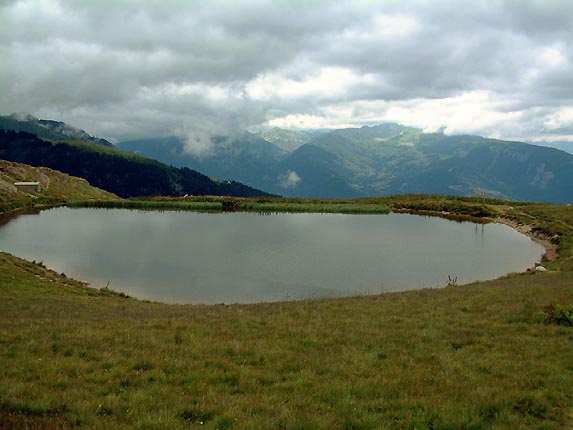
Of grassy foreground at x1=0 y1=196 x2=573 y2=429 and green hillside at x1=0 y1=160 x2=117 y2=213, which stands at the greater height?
green hillside at x1=0 y1=160 x2=117 y2=213

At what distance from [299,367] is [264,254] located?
119 feet

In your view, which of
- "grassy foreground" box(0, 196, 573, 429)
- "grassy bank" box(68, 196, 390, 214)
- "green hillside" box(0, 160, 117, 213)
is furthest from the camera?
"green hillside" box(0, 160, 117, 213)

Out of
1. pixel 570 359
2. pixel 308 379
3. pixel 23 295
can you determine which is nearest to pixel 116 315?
pixel 23 295

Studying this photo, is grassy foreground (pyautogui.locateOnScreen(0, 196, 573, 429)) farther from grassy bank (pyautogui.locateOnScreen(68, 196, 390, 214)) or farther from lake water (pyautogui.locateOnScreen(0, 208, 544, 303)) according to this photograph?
grassy bank (pyautogui.locateOnScreen(68, 196, 390, 214))

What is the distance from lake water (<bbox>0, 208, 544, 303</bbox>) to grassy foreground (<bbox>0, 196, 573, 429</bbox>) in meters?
13.5

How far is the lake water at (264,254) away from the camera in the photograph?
35344mm

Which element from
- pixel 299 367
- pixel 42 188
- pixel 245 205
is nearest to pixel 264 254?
pixel 299 367

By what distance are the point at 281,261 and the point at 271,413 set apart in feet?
117

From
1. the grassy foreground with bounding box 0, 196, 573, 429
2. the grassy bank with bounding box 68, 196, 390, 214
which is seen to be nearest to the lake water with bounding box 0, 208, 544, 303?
the grassy foreground with bounding box 0, 196, 573, 429

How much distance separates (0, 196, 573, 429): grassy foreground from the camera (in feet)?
28.2

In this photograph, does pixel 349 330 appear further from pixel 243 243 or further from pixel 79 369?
pixel 243 243

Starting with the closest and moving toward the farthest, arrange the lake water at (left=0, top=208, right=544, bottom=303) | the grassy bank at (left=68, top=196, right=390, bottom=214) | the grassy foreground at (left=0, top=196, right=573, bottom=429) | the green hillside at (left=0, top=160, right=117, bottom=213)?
the grassy foreground at (left=0, top=196, right=573, bottom=429) < the lake water at (left=0, top=208, right=544, bottom=303) < the grassy bank at (left=68, top=196, right=390, bottom=214) < the green hillside at (left=0, top=160, right=117, bottom=213)

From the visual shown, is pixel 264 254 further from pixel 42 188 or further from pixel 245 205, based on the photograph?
pixel 42 188

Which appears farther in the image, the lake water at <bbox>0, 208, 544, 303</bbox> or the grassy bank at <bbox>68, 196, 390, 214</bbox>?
the grassy bank at <bbox>68, 196, 390, 214</bbox>
